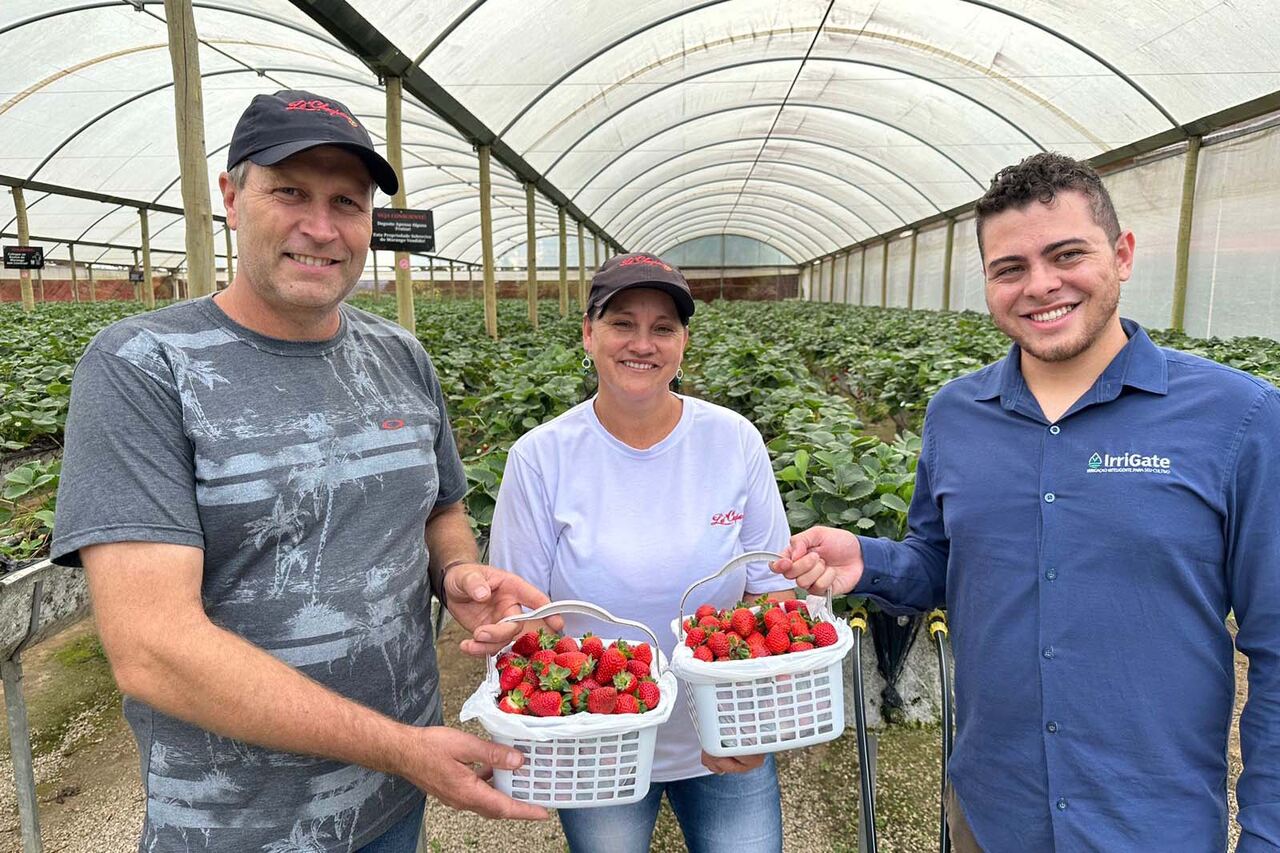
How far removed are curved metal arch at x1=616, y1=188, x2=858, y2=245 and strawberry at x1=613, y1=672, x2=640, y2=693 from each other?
2993cm

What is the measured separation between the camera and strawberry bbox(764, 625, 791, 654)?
5.54ft

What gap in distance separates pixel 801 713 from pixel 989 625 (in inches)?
17.6

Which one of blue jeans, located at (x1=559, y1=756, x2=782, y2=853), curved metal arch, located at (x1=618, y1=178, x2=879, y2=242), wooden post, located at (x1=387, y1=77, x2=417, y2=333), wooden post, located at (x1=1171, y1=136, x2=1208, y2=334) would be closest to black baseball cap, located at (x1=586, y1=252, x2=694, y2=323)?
blue jeans, located at (x1=559, y1=756, x2=782, y2=853)

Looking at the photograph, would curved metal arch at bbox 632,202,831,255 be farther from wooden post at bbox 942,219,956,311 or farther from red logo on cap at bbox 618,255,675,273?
red logo on cap at bbox 618,255,675,273

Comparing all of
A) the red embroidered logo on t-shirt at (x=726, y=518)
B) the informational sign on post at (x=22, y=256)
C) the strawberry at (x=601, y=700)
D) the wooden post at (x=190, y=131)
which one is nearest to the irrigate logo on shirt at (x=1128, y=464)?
the red embroidered logo on t-shirt at (x=726, y=518)

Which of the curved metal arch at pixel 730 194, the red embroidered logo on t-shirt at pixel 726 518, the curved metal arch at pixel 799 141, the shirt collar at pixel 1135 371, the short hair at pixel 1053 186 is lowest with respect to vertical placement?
the red embroidered logo on t-shirt at pixel 726 518

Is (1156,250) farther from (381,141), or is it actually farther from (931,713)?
(381,141)

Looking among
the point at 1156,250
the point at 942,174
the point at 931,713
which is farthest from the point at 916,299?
the point at 931,713

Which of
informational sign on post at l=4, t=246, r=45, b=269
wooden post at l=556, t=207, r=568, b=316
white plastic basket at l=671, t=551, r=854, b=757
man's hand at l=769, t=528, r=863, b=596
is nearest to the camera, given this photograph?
white plastic basket at l=671, t=551, r=854, b=757

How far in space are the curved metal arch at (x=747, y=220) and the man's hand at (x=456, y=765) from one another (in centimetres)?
3416

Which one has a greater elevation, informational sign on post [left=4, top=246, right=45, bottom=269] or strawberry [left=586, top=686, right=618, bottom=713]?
informational sign on post [left=4, top=246, right=45, bottom=269]

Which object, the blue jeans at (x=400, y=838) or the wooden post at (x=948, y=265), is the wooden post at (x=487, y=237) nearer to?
the blue jeans at (x=400, y=838)

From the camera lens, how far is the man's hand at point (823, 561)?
1848 mm

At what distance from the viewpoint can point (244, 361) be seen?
5.03 ft
